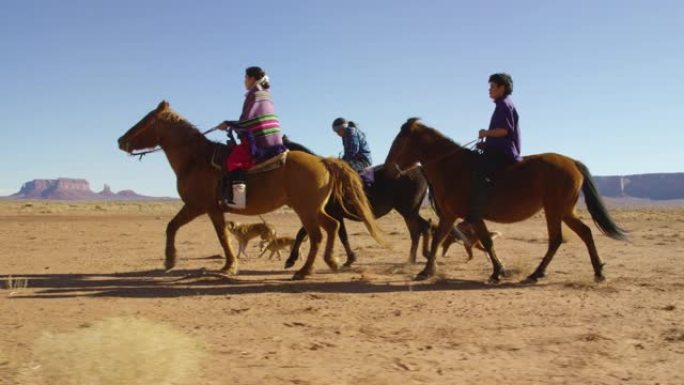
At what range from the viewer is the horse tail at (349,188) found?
950 centimetres

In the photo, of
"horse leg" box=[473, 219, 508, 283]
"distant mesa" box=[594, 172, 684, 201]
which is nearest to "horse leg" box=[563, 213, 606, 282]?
"horse leg" box=[473, 219, 508, 283]

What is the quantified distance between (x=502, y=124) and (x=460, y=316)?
3595 mm

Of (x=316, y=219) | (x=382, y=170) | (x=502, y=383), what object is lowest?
(x=502, y=383)

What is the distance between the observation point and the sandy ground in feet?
15.0

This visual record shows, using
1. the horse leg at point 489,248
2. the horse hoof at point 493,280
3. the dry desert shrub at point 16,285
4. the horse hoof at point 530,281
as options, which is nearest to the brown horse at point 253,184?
the horse leg at point 489,248

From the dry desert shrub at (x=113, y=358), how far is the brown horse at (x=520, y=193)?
5.09 meters

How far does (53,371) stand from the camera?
173 inches

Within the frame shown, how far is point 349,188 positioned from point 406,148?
1142 mm

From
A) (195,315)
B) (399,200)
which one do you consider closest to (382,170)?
(399,200)

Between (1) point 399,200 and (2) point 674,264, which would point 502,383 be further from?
(2) point 674,264

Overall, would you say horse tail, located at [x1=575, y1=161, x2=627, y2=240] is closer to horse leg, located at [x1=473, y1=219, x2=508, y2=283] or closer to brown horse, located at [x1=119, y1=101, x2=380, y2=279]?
horse leg, located at [x1=473, y1=219, x2=508, y2=283]

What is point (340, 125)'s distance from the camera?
37.9 feet

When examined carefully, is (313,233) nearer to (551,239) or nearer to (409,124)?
(409,124)

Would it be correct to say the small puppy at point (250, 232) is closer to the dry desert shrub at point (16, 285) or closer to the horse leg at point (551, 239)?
the dry desert shrub at point (16, 285)
